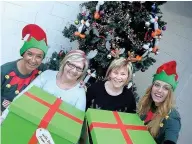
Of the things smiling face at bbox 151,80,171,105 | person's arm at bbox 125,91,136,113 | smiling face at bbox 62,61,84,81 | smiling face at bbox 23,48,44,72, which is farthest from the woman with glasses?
smiling face at bbox 151,80,171,105

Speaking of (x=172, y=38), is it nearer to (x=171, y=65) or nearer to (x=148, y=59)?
(x=148, y=59)

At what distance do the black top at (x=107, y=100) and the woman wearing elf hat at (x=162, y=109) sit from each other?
107mm

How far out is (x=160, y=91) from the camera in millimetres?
1553

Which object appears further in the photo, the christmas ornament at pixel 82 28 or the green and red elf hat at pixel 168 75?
the christmas ornament at pixel 82 28

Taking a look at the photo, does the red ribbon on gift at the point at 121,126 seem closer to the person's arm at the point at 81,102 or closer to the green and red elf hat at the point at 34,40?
the person's arm at the point at 81,102

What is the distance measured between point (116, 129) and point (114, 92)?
1.62 feet

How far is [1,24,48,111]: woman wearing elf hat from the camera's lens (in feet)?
5.44

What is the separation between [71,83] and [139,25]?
0.87m

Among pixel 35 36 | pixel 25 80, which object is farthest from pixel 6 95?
pixel 35 36

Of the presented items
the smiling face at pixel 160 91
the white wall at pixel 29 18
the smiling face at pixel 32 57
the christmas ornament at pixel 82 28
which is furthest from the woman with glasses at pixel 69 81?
the white wall at pixel 29 18

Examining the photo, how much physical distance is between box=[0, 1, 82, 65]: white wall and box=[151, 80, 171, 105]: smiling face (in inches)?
59.8

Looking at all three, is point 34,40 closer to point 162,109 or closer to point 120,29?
point 120,29

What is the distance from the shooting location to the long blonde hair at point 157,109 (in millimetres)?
1448

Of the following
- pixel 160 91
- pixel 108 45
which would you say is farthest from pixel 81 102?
pixel 108 45
